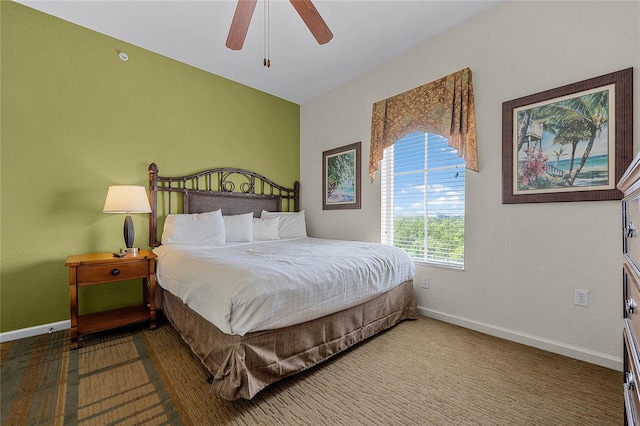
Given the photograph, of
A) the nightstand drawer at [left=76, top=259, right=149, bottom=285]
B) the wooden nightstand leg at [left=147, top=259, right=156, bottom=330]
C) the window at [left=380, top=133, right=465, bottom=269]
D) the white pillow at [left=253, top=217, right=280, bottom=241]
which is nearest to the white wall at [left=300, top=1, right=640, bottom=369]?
the window at [left=380, top=133, right=465, bottom=269]

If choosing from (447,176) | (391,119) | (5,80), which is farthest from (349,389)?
(5,80)

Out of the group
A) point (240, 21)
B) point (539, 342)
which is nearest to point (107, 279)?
point (240, 21)

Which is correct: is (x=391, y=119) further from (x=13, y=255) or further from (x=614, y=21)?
(x=13, y=255)

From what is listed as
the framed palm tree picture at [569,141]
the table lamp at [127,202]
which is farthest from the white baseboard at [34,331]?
the framed palm tree picture at [569,141]

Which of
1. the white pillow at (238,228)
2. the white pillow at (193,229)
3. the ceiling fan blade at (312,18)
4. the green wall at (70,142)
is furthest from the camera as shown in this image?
the white pillow at (238,228)

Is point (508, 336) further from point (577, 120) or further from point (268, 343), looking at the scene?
point (268, 343)

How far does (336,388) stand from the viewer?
166 centimetres

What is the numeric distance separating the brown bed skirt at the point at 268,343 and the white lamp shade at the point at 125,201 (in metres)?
0.83

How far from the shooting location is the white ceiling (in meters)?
2.37

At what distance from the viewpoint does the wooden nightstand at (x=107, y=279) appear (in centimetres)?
214

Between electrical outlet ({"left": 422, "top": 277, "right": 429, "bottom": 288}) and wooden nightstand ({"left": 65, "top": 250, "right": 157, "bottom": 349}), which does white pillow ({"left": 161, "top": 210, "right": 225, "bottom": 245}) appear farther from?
electrical outlet ({"left": 422, "top": 277, "right": 429, "bottom": 288})

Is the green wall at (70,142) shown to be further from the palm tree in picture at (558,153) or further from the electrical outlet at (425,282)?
the palm tree in picture at (558,153)

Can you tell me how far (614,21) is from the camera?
186cm

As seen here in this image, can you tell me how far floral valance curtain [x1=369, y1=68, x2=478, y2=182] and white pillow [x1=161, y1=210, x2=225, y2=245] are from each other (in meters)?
1.91
